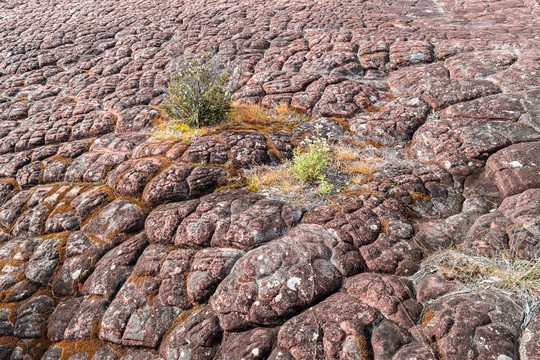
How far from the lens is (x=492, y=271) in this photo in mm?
3326

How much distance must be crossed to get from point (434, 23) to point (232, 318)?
12.1 metres

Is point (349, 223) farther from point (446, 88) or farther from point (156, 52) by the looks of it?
point (156, 52)

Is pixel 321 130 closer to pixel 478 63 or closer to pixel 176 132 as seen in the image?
pixel 176 132

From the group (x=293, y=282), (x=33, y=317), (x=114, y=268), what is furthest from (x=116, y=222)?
(x=293, y=282)

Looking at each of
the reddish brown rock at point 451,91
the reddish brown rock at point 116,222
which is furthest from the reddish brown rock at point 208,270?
the reddish brown rock at point 451,91

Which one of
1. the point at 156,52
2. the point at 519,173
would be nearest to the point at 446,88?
the point at 519,173

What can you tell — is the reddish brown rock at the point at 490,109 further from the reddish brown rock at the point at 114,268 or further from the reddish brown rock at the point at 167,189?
the reddish brown rock at the point at 114,268

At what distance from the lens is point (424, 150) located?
5.61 metres

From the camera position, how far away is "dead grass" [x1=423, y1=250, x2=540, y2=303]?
3.01 metres

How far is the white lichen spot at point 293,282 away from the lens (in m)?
3.51

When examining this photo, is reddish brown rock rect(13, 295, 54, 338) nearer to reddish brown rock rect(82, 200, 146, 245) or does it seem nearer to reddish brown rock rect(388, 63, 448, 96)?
reddish brown rock rect(82, 200, 146, 245)

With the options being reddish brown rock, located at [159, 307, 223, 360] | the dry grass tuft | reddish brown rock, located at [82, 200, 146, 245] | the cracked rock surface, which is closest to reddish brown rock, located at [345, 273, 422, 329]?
the cracked rock surface

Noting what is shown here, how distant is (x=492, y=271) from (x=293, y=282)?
2.21 metres

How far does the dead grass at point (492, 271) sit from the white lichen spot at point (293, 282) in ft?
5.33
